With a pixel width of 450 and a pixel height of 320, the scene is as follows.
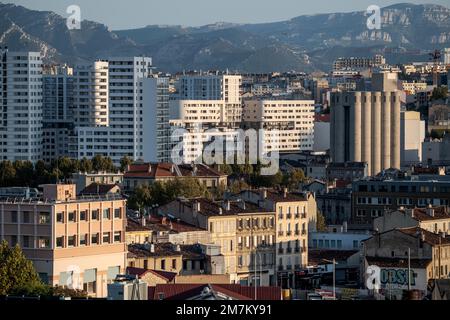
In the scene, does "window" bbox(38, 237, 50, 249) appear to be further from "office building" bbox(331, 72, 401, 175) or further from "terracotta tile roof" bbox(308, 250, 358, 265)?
"office building" bbox(331, 72, 401, 175)

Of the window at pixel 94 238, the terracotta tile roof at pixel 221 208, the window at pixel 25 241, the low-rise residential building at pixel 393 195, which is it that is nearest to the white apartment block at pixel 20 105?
the low-rise residential building at pixel 393 195

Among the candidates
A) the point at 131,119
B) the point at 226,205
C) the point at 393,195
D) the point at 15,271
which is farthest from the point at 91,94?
the point at 15,271

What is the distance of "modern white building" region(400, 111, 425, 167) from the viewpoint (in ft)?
174

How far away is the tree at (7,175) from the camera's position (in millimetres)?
40219

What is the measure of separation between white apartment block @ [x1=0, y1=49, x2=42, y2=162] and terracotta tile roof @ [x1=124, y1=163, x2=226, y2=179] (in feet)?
46.4

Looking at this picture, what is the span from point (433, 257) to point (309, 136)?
49433 mm

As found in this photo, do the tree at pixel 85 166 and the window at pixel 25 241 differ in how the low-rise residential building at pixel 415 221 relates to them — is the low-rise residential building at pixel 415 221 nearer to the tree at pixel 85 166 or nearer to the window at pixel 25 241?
the window at pixel 25 241

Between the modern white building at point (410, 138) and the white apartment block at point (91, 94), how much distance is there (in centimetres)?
854

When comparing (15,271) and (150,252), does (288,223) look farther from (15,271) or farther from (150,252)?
(15,271)

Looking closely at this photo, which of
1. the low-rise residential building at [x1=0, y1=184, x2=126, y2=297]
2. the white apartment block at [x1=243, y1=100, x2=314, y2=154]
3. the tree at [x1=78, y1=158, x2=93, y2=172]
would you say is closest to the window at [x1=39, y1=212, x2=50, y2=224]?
the low-rise residential building at [x1=0, y1=184, x2=126, y2=297]

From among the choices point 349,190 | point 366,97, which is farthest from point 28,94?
point 349,190

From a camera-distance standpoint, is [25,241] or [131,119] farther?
[131,119]

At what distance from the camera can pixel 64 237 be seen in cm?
1534

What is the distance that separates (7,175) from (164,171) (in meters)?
4.61
